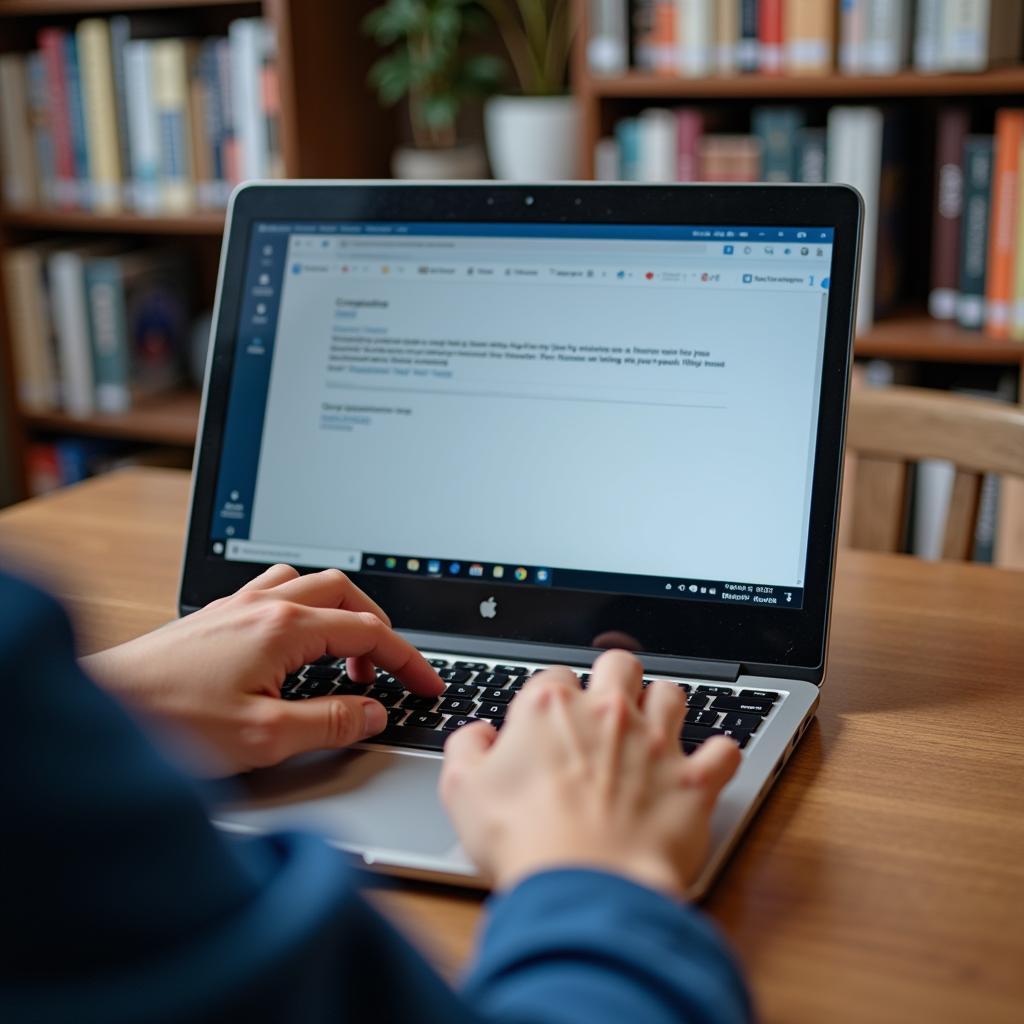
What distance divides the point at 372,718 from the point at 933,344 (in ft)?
4.91

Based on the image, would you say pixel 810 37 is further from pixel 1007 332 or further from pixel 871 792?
pixel 871 792

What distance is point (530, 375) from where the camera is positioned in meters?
0.88

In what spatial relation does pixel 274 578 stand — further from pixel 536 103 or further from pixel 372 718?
pixel 536 103

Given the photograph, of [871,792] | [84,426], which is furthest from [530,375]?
[84,426]

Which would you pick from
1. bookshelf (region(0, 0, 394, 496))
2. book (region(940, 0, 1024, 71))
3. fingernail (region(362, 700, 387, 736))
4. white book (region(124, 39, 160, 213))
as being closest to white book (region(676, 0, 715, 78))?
book (region(940, 0, 1024, 71))

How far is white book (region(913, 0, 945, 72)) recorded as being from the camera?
1.89 metres

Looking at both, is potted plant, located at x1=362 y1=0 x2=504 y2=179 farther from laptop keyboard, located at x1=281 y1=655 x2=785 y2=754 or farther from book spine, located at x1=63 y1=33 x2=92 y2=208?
laptop keyboard, located at x1=281 y1=655 x2=785 y2=754

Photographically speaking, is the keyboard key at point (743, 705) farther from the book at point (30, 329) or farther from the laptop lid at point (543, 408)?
the book at point (30, 329)

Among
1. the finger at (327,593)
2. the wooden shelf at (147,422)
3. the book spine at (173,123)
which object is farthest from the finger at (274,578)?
the book spine at (173,123)

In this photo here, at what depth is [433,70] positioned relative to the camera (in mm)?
2240

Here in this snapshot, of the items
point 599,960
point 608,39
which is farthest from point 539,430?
point 608,39

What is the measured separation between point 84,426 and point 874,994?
2.41 meters

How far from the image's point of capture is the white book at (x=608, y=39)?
6.79 feet

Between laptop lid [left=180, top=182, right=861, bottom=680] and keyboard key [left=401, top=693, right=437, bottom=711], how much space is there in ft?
0.33
